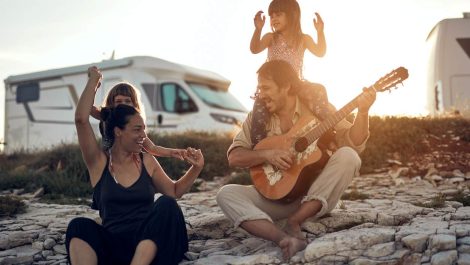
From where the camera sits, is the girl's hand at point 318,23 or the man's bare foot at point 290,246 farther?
the girl's hand at point 318,23

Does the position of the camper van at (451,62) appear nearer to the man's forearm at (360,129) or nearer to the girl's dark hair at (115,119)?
the man's forearm at (360,129)

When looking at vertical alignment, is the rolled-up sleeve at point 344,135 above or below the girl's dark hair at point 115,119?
below

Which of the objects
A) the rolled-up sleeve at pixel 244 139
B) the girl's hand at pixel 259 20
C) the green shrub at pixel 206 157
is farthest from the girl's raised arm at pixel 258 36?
the green shrub at pixel 206 157

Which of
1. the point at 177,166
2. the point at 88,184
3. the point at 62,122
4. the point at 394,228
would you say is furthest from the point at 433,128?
the point at 62,122

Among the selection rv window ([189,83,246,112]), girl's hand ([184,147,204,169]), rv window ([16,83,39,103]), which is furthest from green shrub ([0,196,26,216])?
rv window ([16,83,39,103])

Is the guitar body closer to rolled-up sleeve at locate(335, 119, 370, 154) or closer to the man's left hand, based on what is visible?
rolled-up sleeve at locate(335, 119, 370, 154)

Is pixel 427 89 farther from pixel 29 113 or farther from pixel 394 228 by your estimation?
pixel 394 228

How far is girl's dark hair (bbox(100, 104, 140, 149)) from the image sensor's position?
15.0ft

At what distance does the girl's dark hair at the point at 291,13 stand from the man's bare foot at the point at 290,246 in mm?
1830

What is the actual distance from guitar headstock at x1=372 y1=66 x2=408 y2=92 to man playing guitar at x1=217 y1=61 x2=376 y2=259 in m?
0.06

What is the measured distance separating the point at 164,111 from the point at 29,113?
4.95 metres

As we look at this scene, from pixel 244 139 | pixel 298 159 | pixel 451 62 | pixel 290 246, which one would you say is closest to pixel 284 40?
pixel 244 139

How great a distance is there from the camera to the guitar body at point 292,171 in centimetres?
464

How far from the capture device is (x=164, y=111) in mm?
15141
